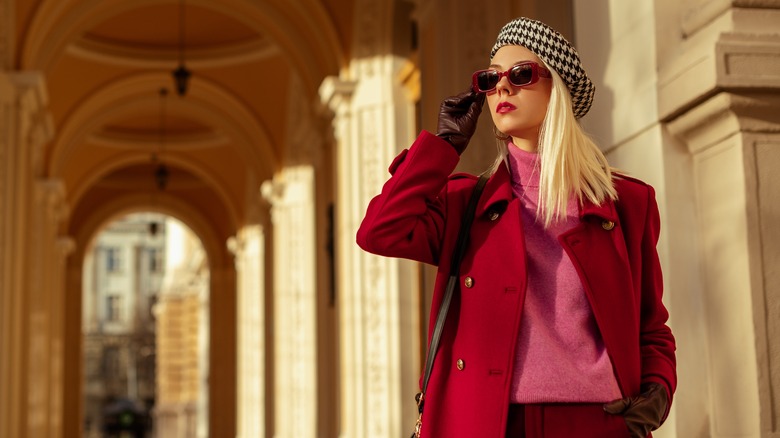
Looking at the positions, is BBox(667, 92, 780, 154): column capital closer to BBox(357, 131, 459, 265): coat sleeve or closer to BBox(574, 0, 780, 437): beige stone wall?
BBox(574, 0, 780, 437): beige stone wall

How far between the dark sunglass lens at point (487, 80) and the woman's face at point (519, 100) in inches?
0.5

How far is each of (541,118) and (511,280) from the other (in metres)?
0.39

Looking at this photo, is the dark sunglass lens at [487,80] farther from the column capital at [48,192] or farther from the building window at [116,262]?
the building window at [116,262]

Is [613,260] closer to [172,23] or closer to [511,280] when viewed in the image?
[511,280]

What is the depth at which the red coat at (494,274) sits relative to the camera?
241cm

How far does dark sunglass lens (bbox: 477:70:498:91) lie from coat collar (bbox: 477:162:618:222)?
189 millimetres

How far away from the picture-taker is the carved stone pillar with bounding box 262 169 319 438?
585 inches

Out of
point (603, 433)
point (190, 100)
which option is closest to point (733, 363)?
point (603, 433)

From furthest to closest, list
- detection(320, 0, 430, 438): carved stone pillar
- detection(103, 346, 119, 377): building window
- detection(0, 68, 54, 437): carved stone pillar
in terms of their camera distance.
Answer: detection(103, 346, 119, 377): building window
detection(0, 68, 54, 437): carved stone pillar
detection(320, 0, 430, 438): carved stone pillar

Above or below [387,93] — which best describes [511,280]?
below

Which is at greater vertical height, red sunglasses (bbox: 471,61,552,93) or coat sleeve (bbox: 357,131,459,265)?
red sunglasses (bbox: 471,61,552,93)

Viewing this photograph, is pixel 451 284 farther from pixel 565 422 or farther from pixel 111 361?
pixel 111 361

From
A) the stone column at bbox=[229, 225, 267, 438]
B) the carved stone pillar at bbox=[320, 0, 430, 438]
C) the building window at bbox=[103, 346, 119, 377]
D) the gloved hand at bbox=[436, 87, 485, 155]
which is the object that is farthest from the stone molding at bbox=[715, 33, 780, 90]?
the building window at bbox=[103, 346, 119, 377]

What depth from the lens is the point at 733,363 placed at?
3.22 m
